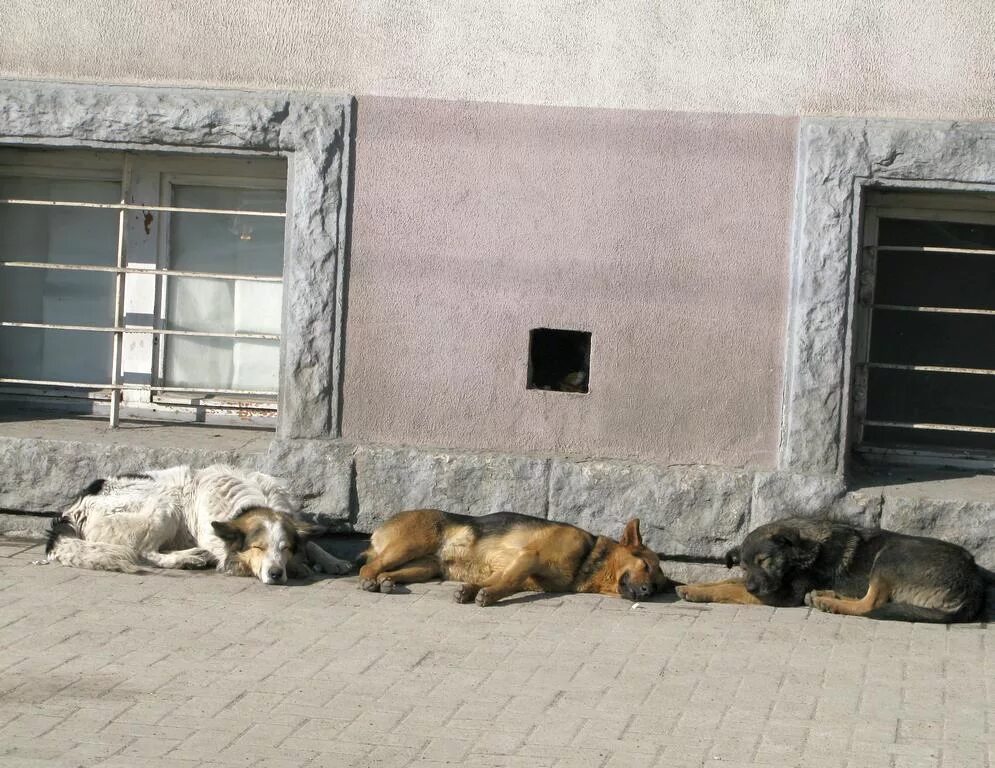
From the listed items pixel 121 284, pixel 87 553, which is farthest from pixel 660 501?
pixel 121 284

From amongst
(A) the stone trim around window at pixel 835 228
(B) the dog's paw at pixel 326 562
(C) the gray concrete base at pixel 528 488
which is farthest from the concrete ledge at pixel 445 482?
(A) the stone trim around window at pixel 835 228

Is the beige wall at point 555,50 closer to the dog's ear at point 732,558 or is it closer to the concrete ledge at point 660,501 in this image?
the concrete ledge at point 660,501

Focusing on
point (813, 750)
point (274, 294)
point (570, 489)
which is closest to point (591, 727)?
point (813, 750)

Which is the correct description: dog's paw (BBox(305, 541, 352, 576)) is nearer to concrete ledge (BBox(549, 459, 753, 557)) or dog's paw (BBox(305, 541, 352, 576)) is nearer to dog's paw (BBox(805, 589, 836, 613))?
concrete ledge (BBox(549, 459, 753, 557))

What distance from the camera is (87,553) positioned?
25.7 feet

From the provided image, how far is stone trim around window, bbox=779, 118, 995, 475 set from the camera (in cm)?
773

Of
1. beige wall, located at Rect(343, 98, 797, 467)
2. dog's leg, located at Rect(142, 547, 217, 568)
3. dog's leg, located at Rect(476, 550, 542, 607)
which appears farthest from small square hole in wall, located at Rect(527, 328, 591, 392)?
dog's leg, located at Rect(142, 547, 217, 568)

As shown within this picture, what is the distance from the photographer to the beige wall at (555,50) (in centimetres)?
778

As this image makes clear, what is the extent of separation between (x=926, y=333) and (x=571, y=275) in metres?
2.28

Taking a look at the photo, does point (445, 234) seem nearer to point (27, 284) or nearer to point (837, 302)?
point (837, 302)

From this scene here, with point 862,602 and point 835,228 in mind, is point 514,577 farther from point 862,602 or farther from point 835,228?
point 835,228

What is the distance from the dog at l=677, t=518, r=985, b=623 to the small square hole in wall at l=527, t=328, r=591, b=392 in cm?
142

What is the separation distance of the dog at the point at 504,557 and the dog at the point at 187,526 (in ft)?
1.37

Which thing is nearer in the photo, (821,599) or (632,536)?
(821,599)
